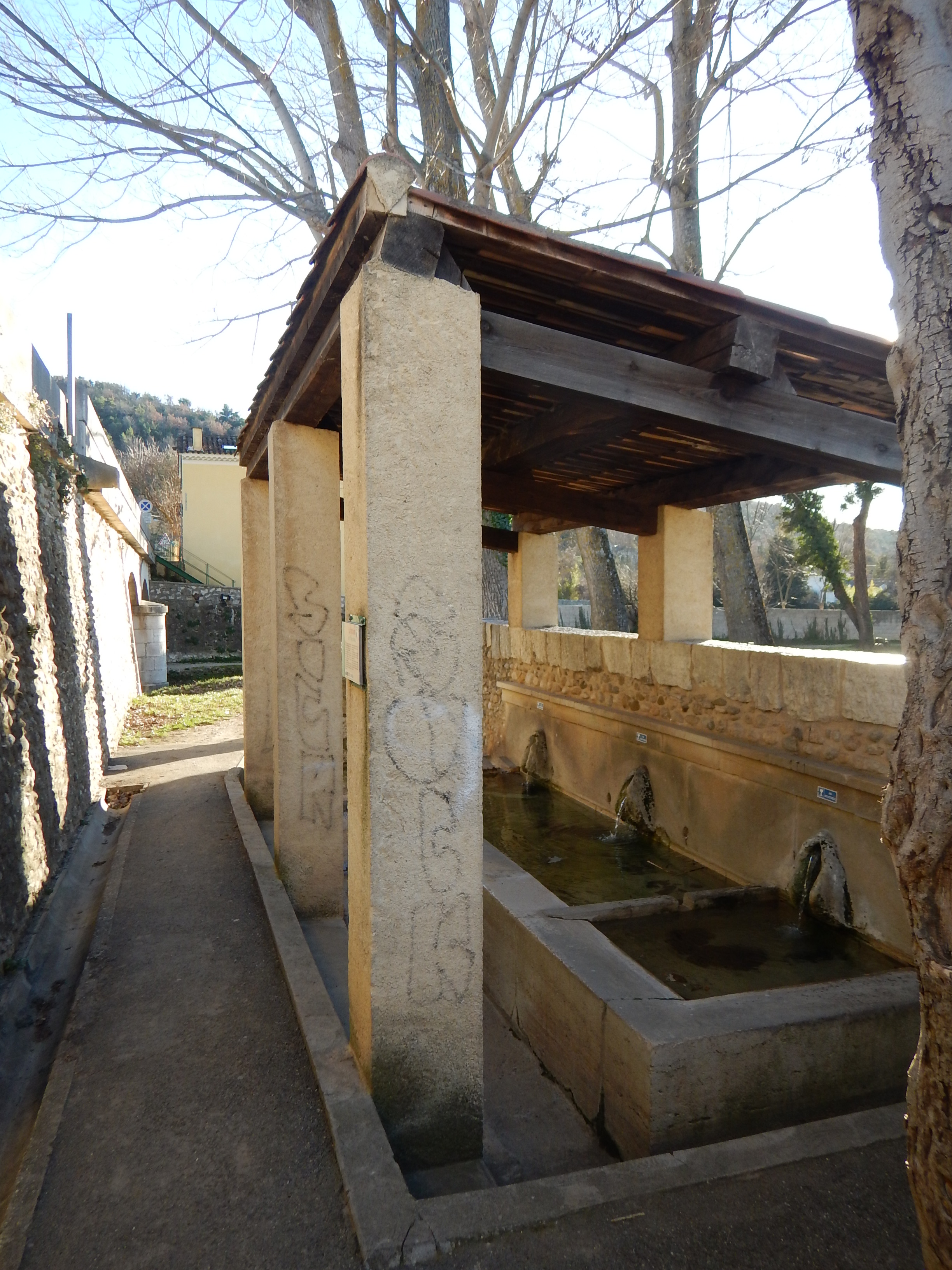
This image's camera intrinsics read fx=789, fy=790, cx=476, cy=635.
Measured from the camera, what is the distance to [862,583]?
19891 mm

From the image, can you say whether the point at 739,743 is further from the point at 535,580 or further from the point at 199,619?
the point at 199,619

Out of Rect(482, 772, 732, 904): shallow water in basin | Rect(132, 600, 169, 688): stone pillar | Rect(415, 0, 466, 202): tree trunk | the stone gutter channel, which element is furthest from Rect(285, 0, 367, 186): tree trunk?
Rect(132, 600, 169, 688): stone pillar

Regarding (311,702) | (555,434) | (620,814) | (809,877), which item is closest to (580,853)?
(620,814)

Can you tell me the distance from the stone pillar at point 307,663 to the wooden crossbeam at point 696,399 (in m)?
1.88

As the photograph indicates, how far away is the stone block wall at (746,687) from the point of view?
452 centimetres

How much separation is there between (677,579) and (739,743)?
74.2 inches

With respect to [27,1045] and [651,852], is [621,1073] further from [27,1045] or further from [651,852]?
[651,852]

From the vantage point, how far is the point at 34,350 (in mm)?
6520

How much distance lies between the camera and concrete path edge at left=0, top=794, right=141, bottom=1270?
94.1 inches

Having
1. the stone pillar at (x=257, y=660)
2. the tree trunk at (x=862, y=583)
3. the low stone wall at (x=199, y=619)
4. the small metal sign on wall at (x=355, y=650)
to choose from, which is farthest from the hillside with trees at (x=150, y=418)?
the small metal sign on wall at (x=355, y=650)

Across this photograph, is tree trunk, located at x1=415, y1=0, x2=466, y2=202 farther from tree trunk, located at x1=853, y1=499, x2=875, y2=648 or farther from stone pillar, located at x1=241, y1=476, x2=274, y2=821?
tree trunk, located at x1=853, y1=499, x2=875, y2=648

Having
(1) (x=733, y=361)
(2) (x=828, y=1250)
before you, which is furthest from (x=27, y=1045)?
(1) (x=733, y=361)

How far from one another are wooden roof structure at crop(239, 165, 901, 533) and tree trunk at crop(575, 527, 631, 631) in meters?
7.33

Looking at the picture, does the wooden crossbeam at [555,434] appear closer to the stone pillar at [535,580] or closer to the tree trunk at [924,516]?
the tree trunk at [924,516]
